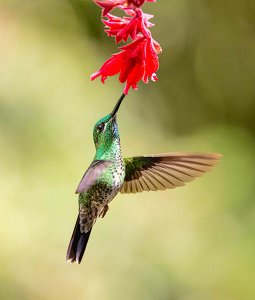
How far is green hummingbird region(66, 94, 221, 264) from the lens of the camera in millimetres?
1629

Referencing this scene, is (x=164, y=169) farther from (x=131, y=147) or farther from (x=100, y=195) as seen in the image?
(x=131, y=147)

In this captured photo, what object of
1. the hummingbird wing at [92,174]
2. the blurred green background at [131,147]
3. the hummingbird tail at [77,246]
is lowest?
the hummingbird tail at [77,246]

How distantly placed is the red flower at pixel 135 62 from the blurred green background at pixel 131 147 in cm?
211

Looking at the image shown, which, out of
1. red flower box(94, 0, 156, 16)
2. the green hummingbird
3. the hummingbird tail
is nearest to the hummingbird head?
the green hummingbird

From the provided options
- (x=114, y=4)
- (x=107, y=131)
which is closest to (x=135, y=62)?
(x=114, y=4)

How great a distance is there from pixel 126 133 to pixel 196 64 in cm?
92

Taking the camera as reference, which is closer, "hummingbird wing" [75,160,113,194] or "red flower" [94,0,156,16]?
"red flower" [94,0,156,16]

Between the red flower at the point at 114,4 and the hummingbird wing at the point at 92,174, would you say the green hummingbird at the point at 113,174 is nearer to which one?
the hummingbird wing at the point at 92,174

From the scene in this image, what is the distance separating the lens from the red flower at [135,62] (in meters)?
1.28

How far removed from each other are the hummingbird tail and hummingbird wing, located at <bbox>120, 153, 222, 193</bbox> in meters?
0.19

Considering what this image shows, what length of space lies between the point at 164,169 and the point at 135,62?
19.2 inches

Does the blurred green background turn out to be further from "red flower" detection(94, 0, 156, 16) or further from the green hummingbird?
"red flower" detection(94, 0, 156, 16)

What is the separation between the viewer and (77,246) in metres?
1.74

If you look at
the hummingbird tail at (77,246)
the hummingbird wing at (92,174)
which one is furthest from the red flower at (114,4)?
the hummingbird tail at (77,246)
